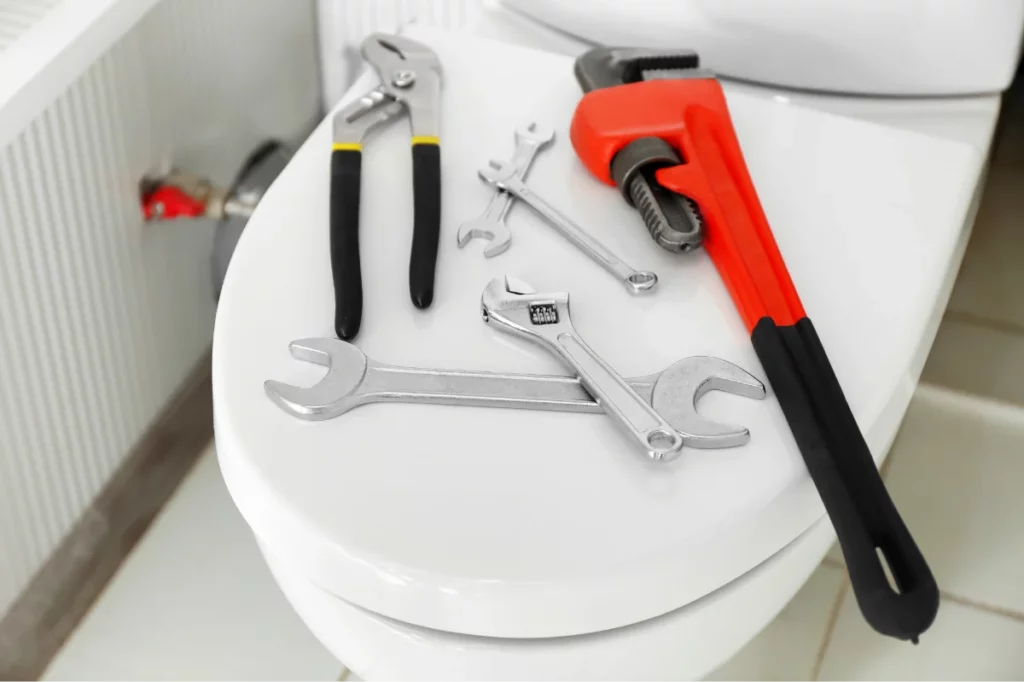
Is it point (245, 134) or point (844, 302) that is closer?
point (844, 302)

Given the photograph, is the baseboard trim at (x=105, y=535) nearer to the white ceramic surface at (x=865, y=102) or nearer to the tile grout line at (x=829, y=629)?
the white ceramic surface at (x=865, y=102)

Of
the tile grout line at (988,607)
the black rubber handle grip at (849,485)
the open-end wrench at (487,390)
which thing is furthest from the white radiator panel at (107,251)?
the tile grout line at (988,607)

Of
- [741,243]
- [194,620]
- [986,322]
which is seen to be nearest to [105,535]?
[194,620]

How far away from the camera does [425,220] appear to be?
0.68m

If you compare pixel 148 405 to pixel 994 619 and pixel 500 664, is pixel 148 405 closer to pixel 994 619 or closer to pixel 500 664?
pixel 500 664

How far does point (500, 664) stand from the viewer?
563 mm

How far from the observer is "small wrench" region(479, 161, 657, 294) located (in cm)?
65

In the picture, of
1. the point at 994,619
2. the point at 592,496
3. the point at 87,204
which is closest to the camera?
the point at 592,496

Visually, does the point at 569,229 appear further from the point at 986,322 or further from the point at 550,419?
the point at 986,322

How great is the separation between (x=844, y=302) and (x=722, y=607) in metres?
0.22

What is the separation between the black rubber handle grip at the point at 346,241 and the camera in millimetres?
613

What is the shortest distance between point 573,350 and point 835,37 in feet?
1.37

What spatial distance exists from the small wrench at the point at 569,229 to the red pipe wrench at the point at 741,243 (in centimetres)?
4

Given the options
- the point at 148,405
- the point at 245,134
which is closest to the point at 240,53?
the point at 245,134
